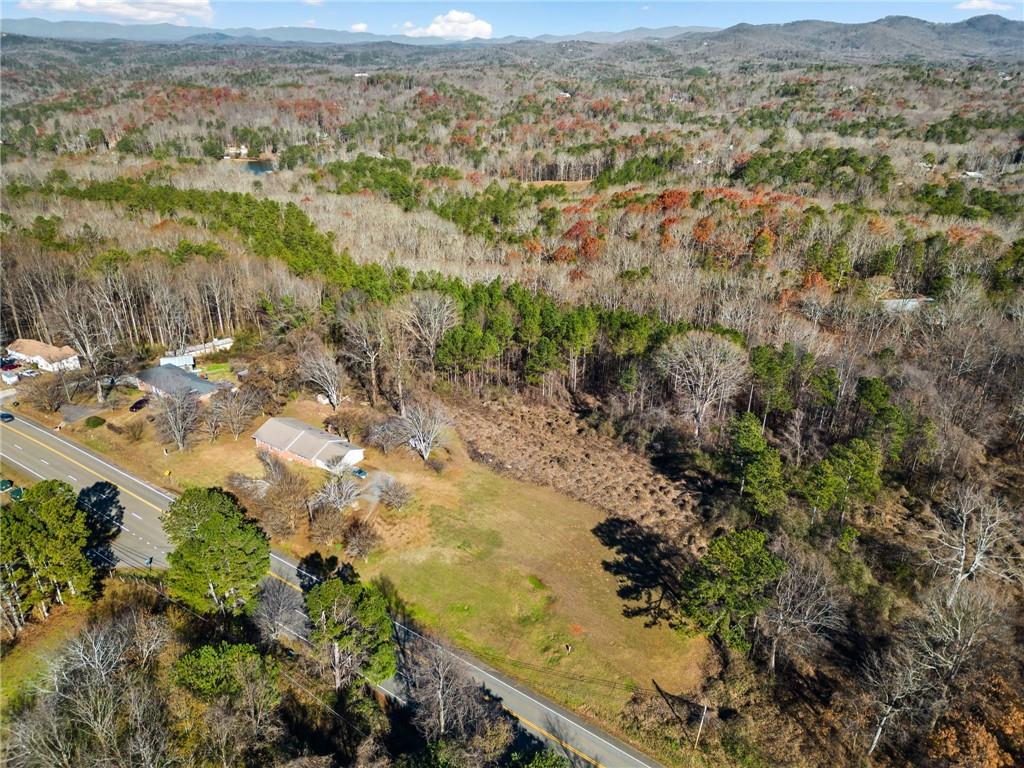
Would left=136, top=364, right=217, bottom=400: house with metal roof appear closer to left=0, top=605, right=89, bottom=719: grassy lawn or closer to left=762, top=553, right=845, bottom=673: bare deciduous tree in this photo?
left=0, top=605, right=89, bottom=719: grassy lawn

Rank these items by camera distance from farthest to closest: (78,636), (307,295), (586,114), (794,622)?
(586,114) < (307,295) < (78,636) < (794,622)

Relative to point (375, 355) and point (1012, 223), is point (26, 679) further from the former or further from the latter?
point (1012, 223)

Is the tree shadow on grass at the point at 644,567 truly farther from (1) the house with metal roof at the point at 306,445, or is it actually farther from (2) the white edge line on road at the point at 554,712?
(1) the house with metal roof at the point at 306,445

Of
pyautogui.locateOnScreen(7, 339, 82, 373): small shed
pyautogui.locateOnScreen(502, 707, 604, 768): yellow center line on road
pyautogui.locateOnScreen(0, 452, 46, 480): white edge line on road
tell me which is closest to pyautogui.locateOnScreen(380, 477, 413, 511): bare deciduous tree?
pyautogui.locateOnScreen(502, 707, 604, 768): yellow center line on road

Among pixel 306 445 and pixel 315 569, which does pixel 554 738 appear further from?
pixel 306 445

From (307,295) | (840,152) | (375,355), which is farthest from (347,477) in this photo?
(840,152)

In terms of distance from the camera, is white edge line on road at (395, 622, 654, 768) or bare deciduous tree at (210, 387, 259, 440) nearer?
white edge line on road at (395, 622, 654, 768)
